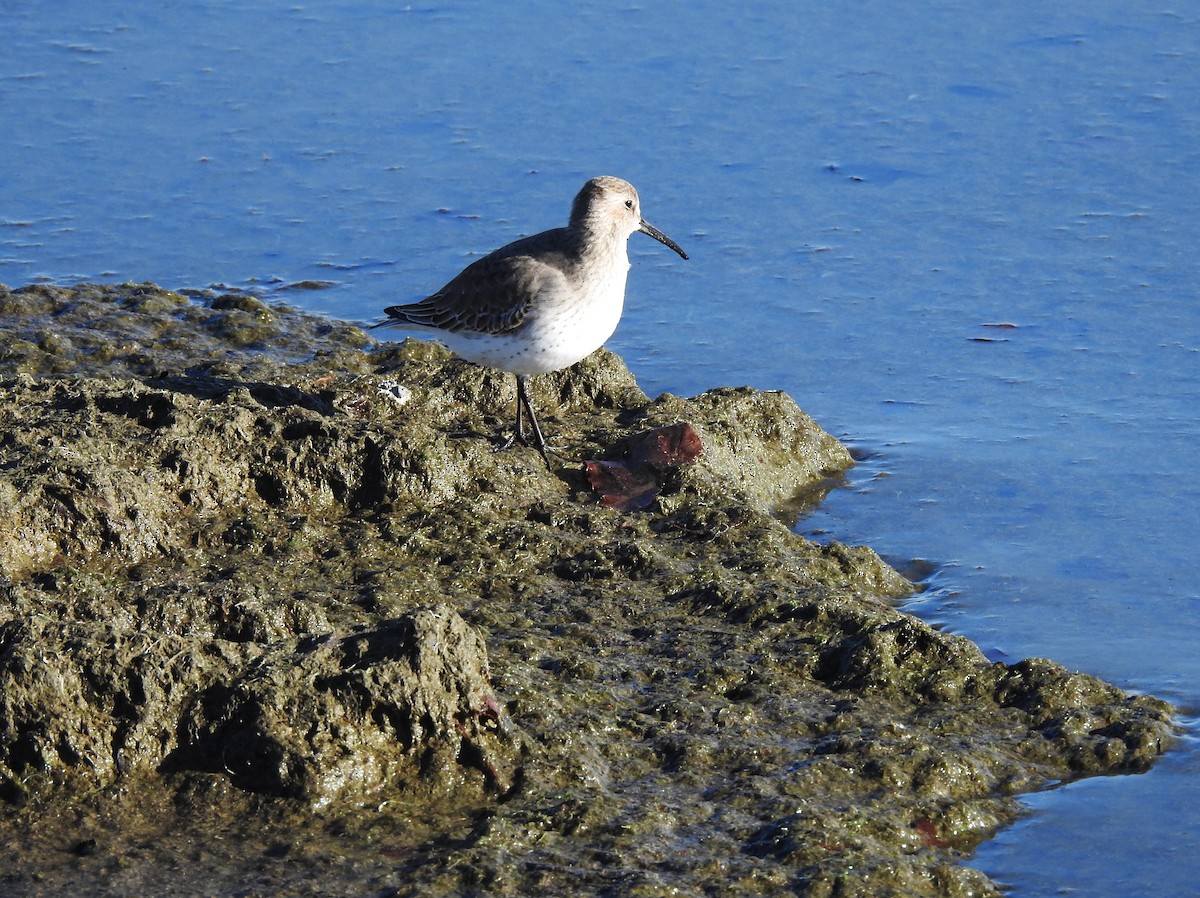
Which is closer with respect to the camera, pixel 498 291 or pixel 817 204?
pixel 498 291

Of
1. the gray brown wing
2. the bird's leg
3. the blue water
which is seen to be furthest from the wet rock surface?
the blue water

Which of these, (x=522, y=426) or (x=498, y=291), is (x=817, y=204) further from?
(x=522, y=426)

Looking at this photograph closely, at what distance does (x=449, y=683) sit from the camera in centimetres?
409

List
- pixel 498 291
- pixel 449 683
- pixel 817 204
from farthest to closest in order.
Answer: pixel 817 204, pixel 498 291, pixel 449 683

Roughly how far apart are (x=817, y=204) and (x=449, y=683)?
6612mm

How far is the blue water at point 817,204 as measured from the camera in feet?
22.8

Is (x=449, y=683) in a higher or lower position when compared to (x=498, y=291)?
lower

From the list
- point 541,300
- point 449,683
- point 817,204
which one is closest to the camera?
point 449,683

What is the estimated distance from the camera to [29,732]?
13.1 feet

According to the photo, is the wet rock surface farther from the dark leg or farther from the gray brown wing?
the gray brown wing

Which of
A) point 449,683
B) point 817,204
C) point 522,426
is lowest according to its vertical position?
point 449,683

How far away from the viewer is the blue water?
22.8 feet

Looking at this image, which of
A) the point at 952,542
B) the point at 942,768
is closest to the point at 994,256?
the point at 952,542

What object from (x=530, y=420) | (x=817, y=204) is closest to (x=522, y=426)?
(x=530, y=420)
